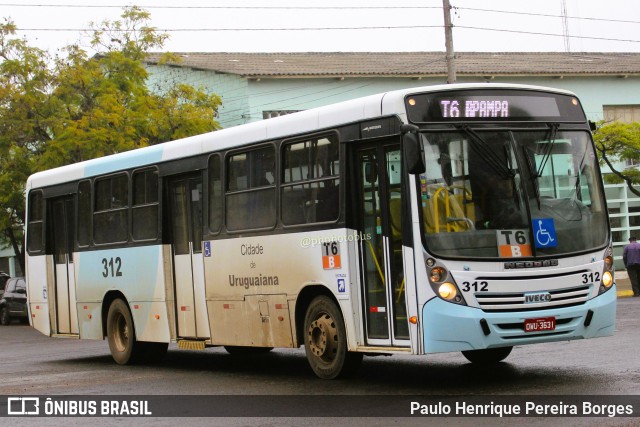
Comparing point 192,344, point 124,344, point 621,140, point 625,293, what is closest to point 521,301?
point 192,344

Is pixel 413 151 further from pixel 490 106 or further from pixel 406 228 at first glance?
pixel 490 106

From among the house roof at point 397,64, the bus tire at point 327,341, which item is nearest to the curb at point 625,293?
the house roof at point 397,64

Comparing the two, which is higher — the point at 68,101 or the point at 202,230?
the point at 68,101

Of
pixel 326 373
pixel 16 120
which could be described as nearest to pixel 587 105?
pixel 16 120

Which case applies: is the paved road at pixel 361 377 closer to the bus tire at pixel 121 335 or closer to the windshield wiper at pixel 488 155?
the bus tire at pixel 121 335

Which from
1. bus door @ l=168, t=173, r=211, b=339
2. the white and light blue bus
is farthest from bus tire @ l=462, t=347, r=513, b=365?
bus door @ l=168, t=173, r=211, b=339

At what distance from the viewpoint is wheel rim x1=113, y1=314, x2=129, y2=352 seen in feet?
59.5

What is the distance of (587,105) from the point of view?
46.1m

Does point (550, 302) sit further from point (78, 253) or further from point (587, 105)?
point (587, 105)

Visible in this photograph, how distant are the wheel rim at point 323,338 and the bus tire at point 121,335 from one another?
5.17 m

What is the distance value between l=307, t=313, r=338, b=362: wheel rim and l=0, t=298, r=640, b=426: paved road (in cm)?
33

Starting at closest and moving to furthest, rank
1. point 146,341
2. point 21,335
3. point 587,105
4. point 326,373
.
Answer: point 326,373
point 146,341
point 21,335
point 587,105

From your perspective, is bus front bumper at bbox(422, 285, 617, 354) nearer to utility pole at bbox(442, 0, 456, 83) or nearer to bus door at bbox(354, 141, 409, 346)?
bus door at bbox(354, 141, 409, 346)

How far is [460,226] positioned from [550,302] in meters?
1.20
